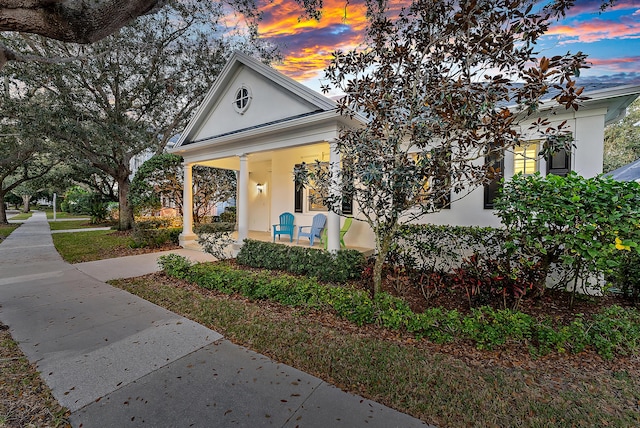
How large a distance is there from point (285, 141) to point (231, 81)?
3.37 m

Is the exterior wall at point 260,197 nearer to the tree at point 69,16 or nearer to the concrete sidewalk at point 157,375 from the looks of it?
the concrete sidewalk at point 157,375

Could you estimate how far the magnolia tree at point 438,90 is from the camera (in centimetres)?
357

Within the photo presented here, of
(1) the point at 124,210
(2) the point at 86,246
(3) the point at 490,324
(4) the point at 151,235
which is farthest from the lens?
(1) the point at 124,210

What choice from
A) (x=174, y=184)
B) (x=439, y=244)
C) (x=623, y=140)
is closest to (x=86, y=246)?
(x=174, y=184)

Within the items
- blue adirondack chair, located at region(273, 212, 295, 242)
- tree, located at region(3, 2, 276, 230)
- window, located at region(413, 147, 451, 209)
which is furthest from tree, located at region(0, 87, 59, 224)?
window, located at region(413, 147, 451, 209)

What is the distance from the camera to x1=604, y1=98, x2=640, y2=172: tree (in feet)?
59.3

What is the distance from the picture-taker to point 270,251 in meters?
6.82

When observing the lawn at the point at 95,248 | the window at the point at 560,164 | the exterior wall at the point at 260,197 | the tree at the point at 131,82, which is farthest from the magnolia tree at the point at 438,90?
the tree at the point at 131,82

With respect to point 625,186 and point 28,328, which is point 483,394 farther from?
point 28,328

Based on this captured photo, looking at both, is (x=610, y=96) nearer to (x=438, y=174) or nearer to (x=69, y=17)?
(x=438, y=174)

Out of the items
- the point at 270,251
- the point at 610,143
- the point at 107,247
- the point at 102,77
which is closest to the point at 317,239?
the point at 270,251

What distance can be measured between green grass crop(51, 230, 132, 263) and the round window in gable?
640 centimetres

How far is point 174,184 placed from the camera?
1091 centimetres

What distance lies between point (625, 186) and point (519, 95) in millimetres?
2204
